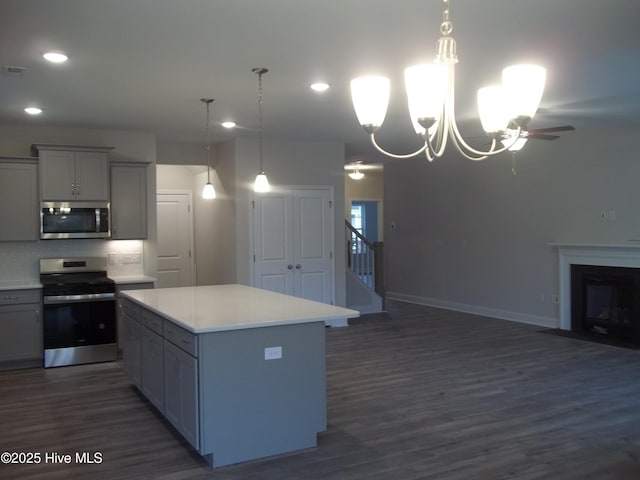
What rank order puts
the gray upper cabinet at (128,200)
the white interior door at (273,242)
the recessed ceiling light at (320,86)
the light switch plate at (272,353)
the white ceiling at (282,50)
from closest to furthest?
the white ceiling at (282,50) → the light switch plate at (272,353) → the recessed ceiling light at (320,86) → the gray upper cabinet at (128,200) → the white interior door at (273,242)

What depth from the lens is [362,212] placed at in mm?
15031

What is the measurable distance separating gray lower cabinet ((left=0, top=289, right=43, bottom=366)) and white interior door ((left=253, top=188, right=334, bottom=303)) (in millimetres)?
2713

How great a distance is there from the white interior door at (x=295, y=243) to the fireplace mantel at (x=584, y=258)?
3.11 meters

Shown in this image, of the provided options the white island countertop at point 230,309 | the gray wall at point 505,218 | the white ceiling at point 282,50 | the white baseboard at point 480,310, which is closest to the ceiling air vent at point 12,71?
the white ceiling at point 282,50

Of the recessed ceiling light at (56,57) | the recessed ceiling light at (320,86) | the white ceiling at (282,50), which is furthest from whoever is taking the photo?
the recessed ceiling light at (320,86)

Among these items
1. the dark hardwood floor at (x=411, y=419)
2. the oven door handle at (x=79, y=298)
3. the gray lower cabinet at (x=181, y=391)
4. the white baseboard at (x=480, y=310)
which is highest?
the oven door handle at (x=79, y=298)

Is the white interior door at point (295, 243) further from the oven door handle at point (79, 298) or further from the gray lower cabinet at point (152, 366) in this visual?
the gray lower cabinet at point (152, 366)

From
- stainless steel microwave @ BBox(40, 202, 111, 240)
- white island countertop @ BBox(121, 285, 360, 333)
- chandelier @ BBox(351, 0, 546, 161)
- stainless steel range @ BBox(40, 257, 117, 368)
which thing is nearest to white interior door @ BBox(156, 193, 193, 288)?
stainless steel microwave @ BBox(40, 202, 111, 240)

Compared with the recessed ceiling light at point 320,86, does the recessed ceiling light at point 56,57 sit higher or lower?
lower

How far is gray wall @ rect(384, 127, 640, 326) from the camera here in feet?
23.5

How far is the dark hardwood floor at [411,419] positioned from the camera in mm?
3449

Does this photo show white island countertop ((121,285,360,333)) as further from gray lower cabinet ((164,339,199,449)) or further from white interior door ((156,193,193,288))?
white interior door ((156,193,193,288))

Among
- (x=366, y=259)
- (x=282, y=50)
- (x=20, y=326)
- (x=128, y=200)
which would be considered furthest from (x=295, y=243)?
(x=282, y=50)

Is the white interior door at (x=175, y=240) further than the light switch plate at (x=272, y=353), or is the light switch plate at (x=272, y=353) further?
the white interior door at (x=175, y=240)
